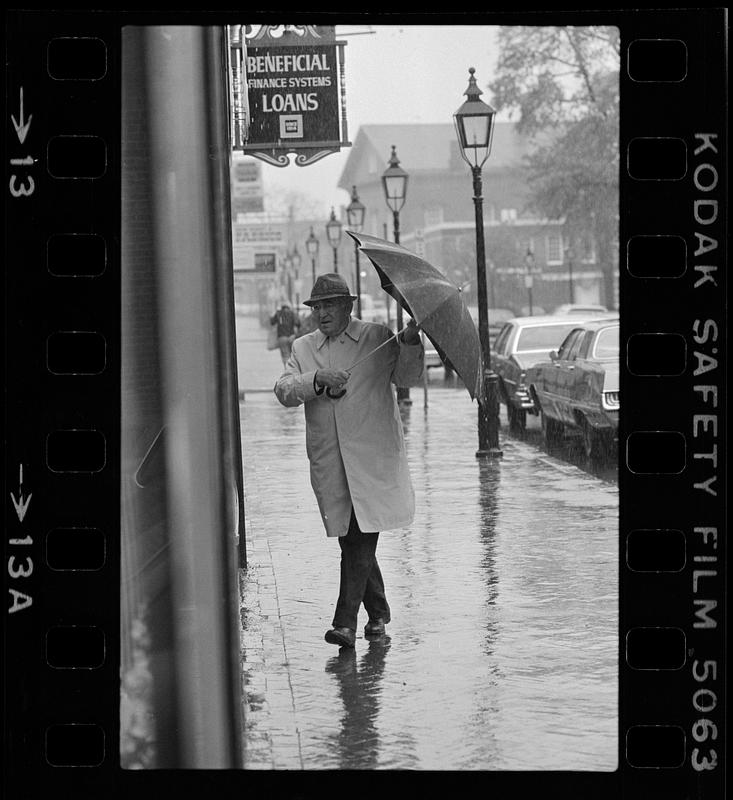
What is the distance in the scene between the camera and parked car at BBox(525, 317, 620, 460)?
35.0 feet

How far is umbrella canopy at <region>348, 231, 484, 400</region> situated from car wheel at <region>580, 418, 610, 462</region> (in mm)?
3978

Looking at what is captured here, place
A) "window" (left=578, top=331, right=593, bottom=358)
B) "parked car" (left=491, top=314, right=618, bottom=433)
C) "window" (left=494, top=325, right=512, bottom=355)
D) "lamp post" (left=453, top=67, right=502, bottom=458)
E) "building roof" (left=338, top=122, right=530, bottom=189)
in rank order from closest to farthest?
"lamp post" (left=453, top=67, right=502, bottom=458)
"building roof" (left=338, top=122, right=530, bottom=189)
"window" (left=578, top=331, right=593, bottom=358)
"parked car" (left=491, top=314, right=618, bottom=433)
"window" (left=494, top=325, right=512, bottom=355)

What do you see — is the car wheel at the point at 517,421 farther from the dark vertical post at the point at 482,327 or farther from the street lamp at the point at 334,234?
the street lamp at the point at 334,234

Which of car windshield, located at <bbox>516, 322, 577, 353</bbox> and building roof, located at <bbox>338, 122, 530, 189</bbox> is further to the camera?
car windshield, located at <bbox>516, 322, 577, 353</bbox>

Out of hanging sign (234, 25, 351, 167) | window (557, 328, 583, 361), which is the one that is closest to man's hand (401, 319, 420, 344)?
hanging sign (234, 25, 351, 167)

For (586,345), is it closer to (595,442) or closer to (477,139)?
(595,442)

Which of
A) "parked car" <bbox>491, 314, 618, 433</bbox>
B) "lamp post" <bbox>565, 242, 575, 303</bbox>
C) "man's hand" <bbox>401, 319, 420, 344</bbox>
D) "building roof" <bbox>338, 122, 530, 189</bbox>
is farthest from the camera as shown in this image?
"parked car" <bbox>491, 314, 618, 433</bbox>

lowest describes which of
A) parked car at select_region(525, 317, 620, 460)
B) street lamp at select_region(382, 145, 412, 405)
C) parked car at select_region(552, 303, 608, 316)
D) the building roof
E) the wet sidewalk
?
the wet sidewalk

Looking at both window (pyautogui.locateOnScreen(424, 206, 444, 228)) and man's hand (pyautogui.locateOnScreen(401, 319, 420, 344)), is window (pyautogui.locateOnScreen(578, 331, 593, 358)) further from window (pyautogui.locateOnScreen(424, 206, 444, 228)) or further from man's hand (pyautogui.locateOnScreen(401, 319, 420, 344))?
man's hand (pyautogui.locateOnScreen(401, 319, 420, 344))
